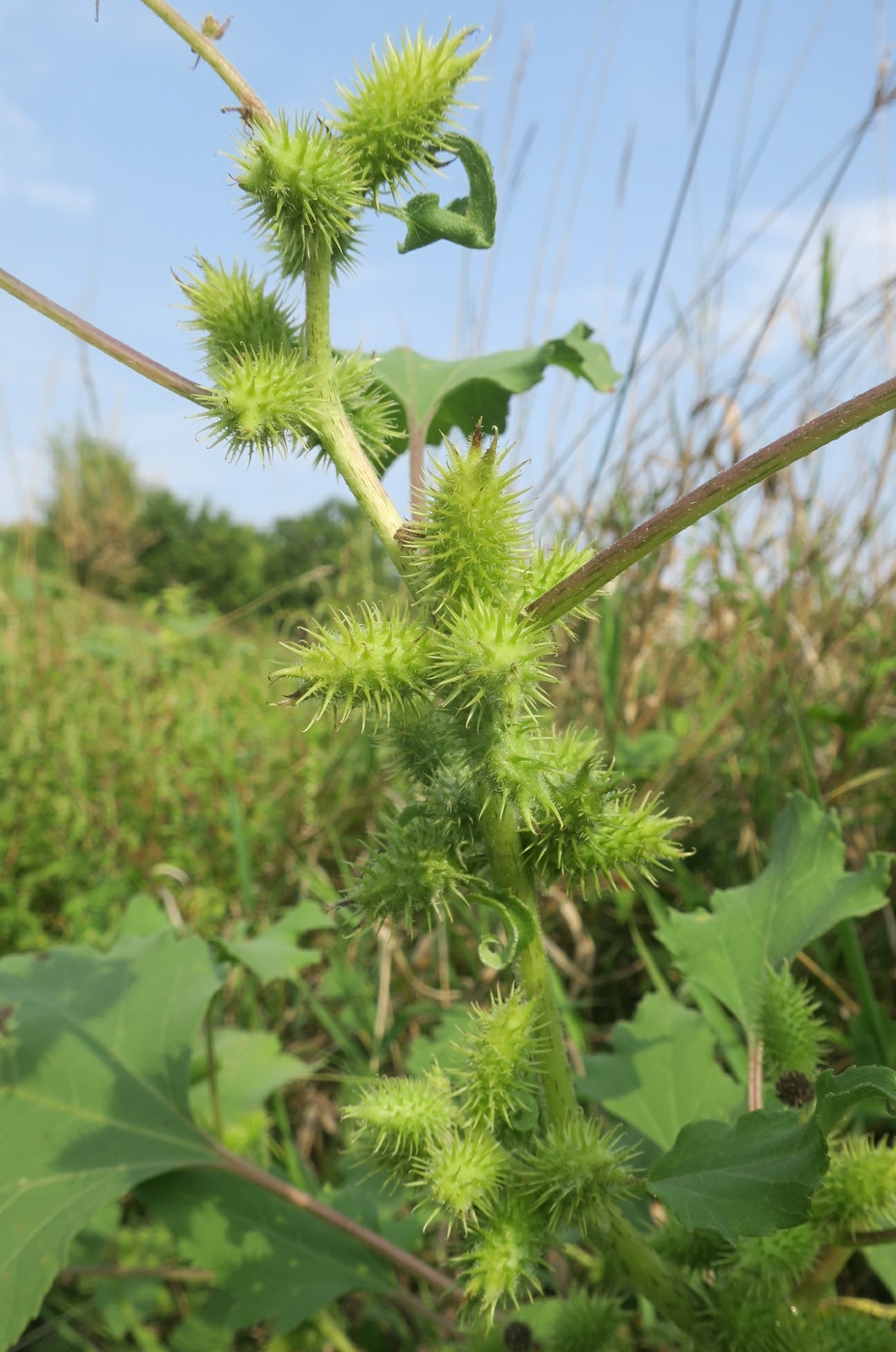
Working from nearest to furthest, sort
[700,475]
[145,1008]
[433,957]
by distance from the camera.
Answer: [145,1008], [433,957], [700,475]

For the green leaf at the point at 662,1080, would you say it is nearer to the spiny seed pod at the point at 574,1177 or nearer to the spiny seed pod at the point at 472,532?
the spiny seed pod at the point at 574,1177

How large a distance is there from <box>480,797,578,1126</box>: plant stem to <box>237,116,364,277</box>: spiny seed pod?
575 mm

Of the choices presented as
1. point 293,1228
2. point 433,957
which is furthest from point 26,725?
point 293,1228

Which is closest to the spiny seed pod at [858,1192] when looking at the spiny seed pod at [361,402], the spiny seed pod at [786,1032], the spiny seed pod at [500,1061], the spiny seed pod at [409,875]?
the spiny seed pod at [786,1032]

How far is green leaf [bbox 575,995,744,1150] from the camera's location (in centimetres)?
144

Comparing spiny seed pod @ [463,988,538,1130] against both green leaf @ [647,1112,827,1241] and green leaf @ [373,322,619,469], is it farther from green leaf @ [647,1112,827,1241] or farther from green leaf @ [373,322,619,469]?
green leaf @ [373,322,619,469]

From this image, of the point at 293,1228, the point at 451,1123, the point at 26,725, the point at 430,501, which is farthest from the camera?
the point at 26,725

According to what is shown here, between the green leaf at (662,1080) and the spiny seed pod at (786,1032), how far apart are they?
0.97 feet

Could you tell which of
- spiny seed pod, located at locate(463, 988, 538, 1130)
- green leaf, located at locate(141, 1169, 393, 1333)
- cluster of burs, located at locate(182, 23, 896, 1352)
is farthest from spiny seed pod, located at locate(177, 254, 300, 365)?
green leaf, located at locate(141, 1169, 393, 1333)

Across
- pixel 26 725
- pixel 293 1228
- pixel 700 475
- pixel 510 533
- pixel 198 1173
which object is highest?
pixel 26 725

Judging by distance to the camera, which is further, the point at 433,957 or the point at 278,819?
the point at 278,819

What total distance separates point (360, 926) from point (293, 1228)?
903 mm

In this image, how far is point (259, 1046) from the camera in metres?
2.07

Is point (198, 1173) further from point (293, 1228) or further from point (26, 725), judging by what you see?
point (26, 725)
